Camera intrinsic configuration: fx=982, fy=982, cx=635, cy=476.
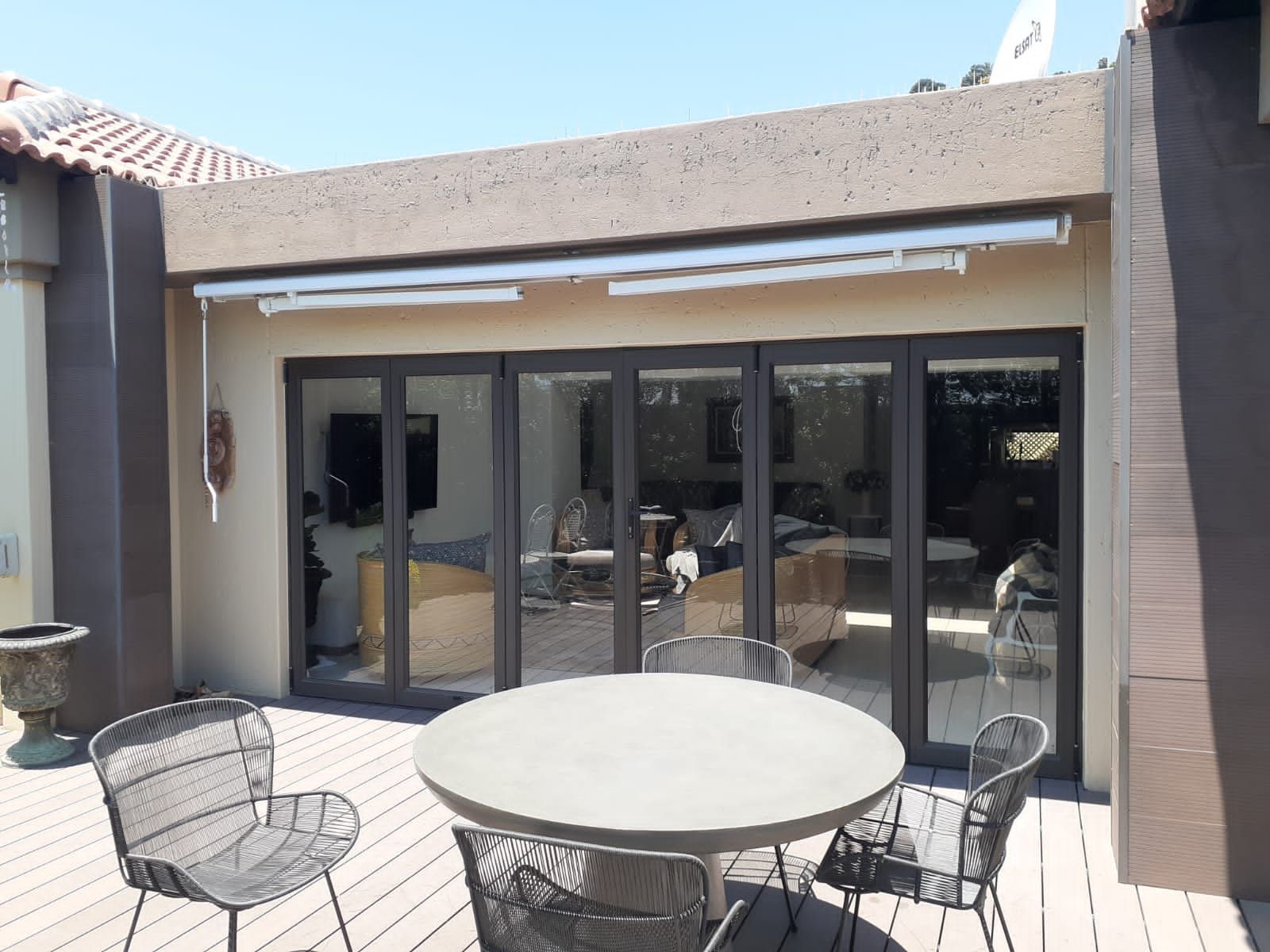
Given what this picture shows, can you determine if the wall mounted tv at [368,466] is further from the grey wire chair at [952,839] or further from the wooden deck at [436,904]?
the grey wire chair at [952,839]

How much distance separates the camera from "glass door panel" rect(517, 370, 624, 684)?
234 inches

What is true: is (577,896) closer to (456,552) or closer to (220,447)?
(456,552)

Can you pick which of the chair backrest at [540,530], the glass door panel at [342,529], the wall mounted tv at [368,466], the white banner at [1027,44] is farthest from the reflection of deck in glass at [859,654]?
the white banner at [1027,44]

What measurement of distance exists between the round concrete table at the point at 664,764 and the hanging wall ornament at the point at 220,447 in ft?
12.5

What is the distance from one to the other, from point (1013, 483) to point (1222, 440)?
137cm

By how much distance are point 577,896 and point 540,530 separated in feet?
12.4

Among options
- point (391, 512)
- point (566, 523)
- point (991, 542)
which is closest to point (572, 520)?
point (566, 523)

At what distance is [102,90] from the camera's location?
57.2ft

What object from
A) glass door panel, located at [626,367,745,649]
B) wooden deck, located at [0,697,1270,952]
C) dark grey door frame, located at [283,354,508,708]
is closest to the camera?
wooden deck, located at [0,697,1270,952]

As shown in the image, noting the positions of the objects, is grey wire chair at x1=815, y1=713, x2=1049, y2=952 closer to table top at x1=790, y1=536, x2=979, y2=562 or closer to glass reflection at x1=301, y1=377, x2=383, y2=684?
table top at x1=790, y1=536, x2=979, y2=562

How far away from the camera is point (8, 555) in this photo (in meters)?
5.91

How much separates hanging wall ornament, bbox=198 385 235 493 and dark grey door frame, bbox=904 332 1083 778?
446 cm

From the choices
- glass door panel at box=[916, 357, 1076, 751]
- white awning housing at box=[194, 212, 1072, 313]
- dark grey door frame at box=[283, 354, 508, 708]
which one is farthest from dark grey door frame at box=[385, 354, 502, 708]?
glass door panel at box=[916, 357, 1076, 751]

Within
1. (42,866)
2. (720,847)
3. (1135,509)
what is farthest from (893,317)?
(42,866)
